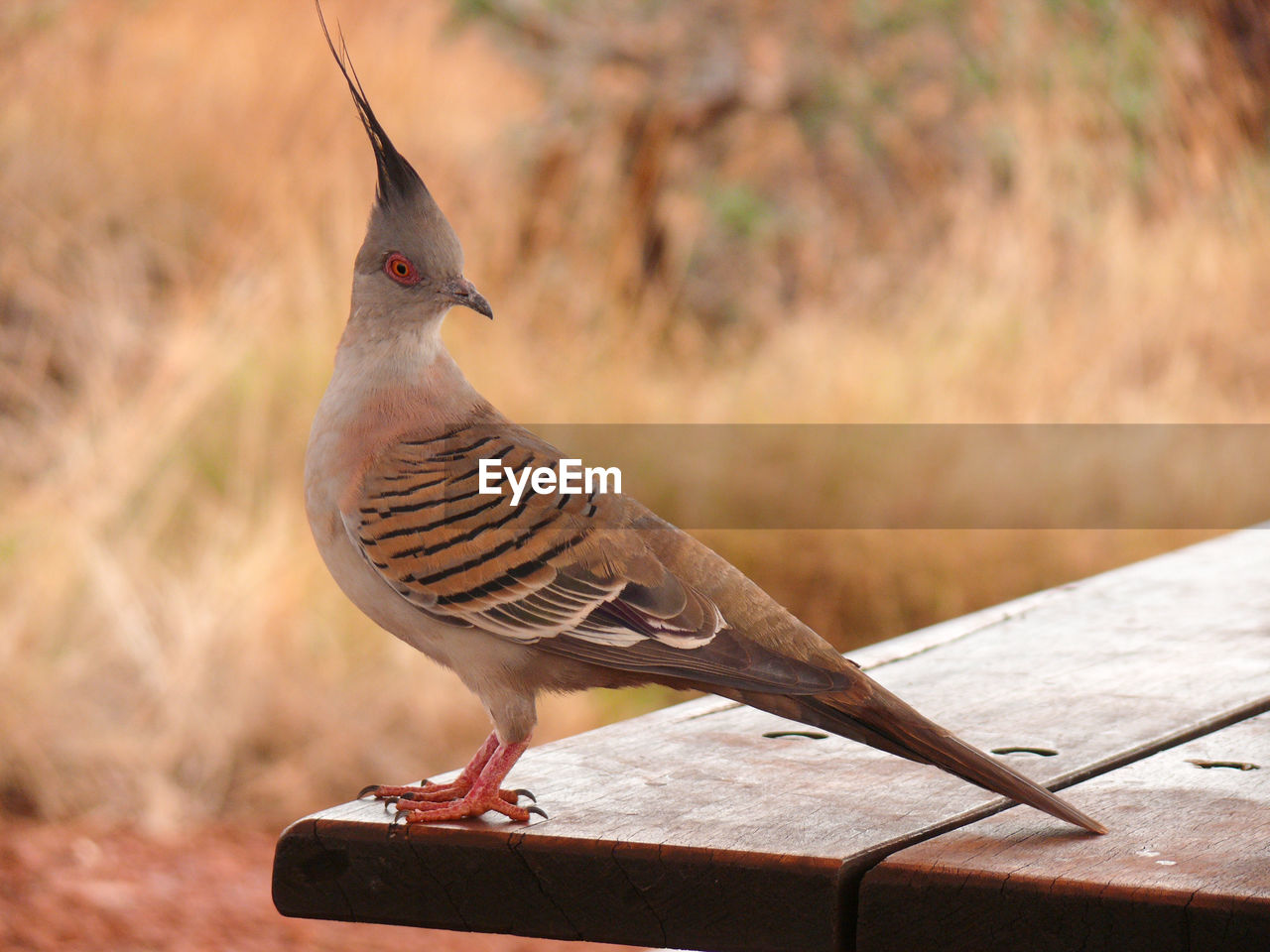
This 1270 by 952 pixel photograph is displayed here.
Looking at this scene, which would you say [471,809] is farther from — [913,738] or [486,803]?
[913,738]

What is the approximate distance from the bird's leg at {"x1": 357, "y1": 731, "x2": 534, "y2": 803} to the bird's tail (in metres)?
0.30

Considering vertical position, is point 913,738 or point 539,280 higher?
point 539,280

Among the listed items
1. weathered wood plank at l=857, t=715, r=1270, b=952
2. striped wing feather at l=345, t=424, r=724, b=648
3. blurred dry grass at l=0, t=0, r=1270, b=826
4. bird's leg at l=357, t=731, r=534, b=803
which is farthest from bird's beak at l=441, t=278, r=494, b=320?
blurred dry grass at l=0, t=0, r=1270, b=826

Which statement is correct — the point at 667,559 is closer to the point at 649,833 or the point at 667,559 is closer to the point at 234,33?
the point at 649,833

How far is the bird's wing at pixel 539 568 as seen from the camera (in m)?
1.57

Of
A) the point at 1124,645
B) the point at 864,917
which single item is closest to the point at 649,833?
the point at 864,917

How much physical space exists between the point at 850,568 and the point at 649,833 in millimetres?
4332

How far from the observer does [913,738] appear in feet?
4.78

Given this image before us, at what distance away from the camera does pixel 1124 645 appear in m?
2.37

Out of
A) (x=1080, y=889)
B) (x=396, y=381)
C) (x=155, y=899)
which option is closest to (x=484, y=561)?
(x=396, y=381)

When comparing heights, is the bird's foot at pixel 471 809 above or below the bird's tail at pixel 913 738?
below

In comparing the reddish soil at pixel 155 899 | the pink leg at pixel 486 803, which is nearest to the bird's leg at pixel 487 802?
the pink leg at pixel 486 803

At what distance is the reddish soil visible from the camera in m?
3.98

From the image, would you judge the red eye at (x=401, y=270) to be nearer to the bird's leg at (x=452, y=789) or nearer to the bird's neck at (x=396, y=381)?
the bird's neck at (x=396, y=381)
